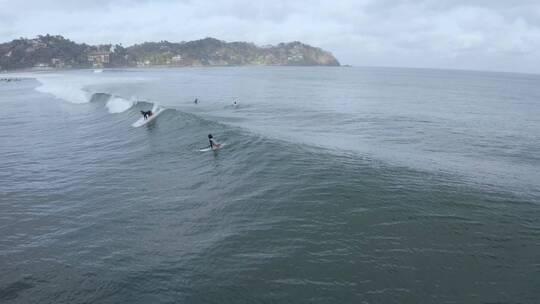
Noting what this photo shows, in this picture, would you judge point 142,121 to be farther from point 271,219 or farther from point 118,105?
point 271,219

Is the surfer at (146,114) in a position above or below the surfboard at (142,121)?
above

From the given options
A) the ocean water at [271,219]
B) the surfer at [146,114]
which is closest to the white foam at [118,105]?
the surfer at [146,114]

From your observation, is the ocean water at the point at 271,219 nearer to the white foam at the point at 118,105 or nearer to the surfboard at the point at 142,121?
the surfboard at the point at 142,121

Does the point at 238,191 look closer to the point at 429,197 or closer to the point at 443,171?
the point at 429,197

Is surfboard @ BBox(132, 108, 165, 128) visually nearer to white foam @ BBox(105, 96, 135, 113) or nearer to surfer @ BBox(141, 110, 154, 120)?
surfer @ BBox(141, 110, 154, 120)

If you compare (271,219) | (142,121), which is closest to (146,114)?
(142,121)

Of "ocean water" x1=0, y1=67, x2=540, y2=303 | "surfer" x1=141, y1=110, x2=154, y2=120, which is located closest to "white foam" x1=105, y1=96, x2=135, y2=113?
"surfer" x1=141, y1=110, x2=154, y2=120
